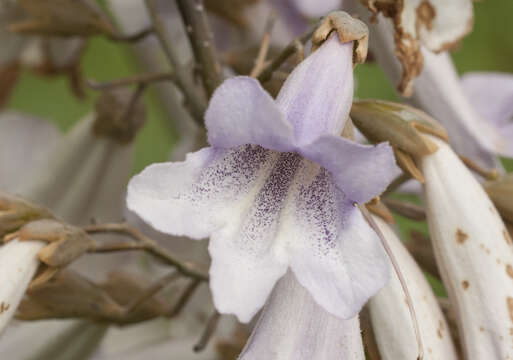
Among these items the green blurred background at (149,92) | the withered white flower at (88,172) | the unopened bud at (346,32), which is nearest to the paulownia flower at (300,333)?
the unopened bud at (346,32)

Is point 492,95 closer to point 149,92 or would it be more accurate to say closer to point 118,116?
point 118,116

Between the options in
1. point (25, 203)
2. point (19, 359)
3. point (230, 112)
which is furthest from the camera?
point (19, 359)

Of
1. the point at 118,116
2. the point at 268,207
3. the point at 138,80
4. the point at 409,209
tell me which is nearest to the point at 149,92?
the point at 118,116

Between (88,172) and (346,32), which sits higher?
(346,32)

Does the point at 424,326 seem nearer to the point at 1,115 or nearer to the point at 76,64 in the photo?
the point at 76,64

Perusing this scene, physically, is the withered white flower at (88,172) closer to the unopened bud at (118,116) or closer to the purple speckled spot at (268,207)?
the unopened bud at (118,116)

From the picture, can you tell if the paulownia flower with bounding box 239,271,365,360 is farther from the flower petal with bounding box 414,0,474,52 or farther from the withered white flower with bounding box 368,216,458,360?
the flower petal with bounding box 414,0,474,52

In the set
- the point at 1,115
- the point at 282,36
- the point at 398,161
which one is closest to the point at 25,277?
the point at 398,161
